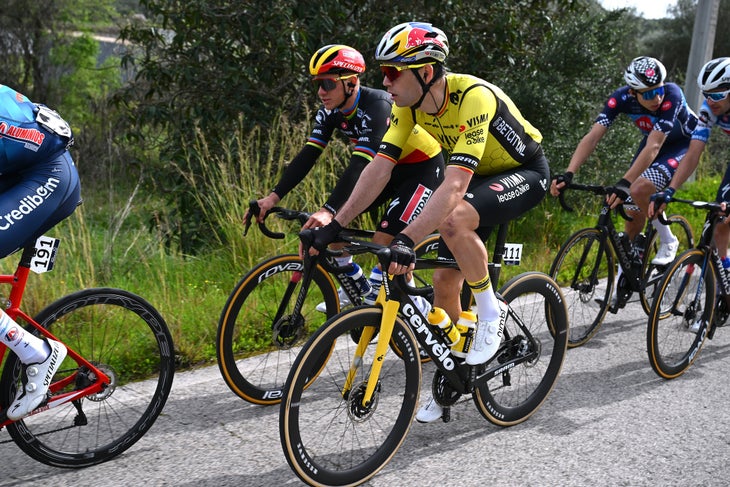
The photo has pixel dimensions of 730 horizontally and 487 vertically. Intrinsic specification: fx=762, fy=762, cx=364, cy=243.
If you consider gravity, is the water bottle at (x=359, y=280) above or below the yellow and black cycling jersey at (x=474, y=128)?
below

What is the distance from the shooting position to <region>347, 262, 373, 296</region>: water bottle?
4.55 metres

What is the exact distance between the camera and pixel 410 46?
3.52 metres

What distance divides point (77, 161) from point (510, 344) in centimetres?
1275

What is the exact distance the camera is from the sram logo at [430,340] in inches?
139

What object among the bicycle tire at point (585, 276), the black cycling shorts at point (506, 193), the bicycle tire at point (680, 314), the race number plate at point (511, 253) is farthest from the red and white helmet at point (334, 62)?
the bicycle tire at point (680, 314)

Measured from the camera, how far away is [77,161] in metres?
14.9

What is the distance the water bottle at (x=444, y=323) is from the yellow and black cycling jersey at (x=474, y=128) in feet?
2.31

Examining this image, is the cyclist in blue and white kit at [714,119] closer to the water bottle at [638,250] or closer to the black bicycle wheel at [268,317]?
the water bottle at [638,250]

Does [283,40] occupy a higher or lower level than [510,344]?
higher

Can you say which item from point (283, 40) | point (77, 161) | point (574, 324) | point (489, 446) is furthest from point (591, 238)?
point (77, 161)

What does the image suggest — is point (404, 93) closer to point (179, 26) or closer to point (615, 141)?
point (179, 26)

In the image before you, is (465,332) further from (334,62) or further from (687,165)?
(687,165)

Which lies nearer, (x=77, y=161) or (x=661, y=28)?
(x=77, y=161)

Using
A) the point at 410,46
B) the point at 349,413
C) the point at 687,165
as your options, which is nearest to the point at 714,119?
the point at 687,165
